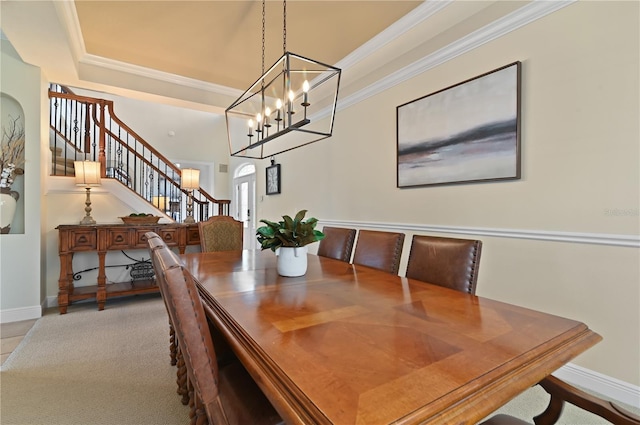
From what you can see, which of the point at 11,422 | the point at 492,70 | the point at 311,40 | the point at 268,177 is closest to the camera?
the point at 11,422

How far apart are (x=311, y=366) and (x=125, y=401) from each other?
1.62 meters

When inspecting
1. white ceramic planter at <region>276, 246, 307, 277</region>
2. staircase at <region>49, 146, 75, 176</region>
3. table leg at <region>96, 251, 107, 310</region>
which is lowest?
table leg at <region>96, 251, 107, 310</region>

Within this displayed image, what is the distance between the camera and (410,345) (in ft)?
2.82

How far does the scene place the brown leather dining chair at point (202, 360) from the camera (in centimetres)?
82

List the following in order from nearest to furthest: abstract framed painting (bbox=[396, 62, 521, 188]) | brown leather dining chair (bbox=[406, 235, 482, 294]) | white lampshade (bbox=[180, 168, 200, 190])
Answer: brown leather dining chair (bbox=[406, 235, 482, 294]) → abstract framed painting (bbox=[396, 62, 521, 188]) → white lampshade (bbox=[180, 168, 200, 190])

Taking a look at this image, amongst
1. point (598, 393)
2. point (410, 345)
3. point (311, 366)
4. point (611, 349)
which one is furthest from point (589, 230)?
point (311, 366)

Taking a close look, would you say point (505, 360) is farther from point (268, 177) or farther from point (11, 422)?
point (268, 177)

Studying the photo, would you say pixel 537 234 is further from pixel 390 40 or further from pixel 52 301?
pixel 52 301

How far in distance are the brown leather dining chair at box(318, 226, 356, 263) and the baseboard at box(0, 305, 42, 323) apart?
9.67 feet

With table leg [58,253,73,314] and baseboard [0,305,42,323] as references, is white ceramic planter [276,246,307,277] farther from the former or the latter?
baseboard [0,305,42,323]

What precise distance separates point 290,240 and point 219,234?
6.63 ft

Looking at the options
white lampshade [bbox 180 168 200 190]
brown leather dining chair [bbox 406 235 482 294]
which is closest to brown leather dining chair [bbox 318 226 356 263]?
brown leather dining chair [bbox 406 235 482 294]

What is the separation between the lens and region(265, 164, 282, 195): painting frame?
4961mm

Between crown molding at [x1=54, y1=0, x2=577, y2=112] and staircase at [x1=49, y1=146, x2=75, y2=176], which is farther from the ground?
crown molding at [x1=54, y1=0, x2=577, y2=112]
